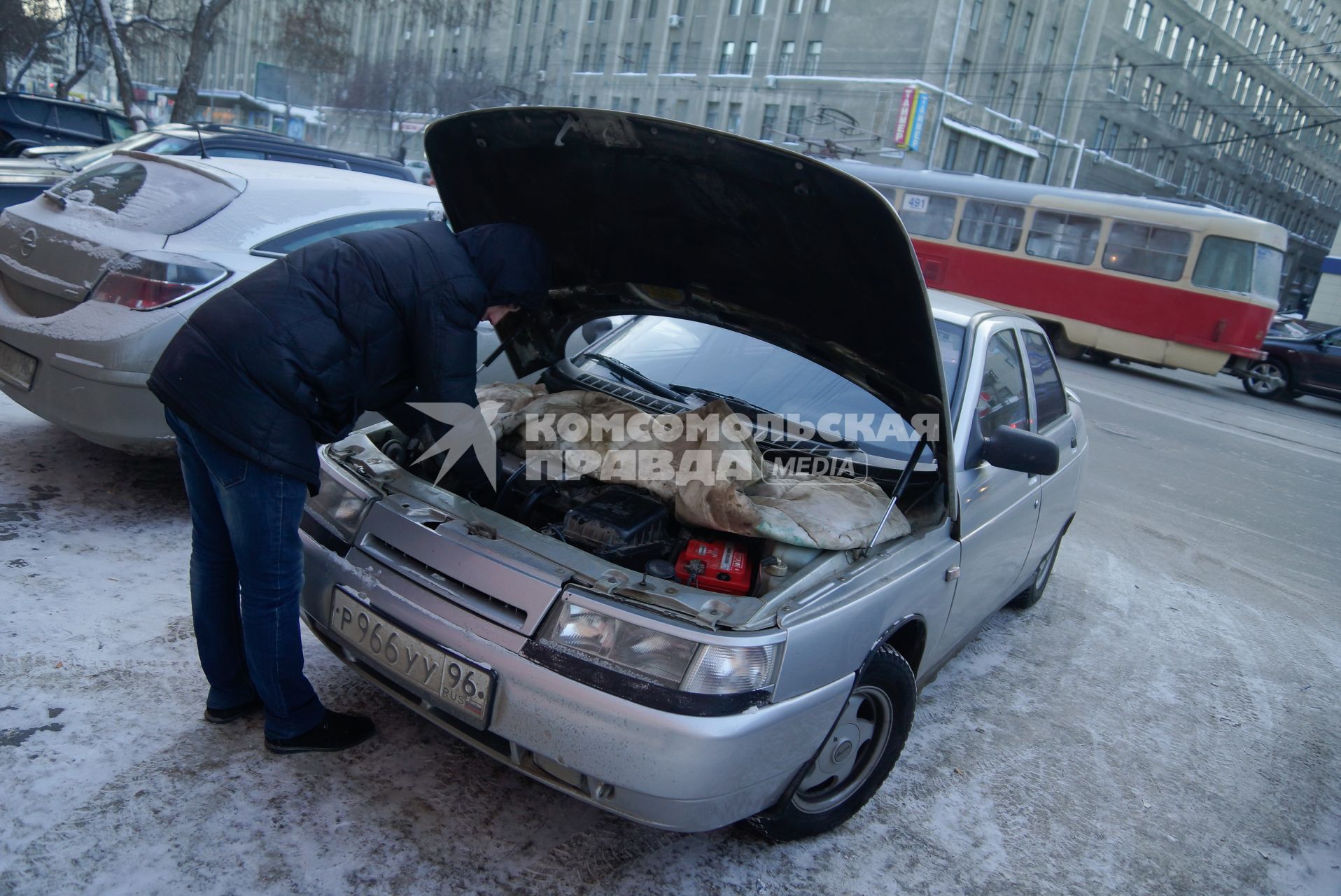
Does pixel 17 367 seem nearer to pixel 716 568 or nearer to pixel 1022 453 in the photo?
pixel 716 568

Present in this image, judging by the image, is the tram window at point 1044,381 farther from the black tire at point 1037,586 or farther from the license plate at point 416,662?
the license plate at point 416,662

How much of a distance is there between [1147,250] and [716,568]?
52.1ft

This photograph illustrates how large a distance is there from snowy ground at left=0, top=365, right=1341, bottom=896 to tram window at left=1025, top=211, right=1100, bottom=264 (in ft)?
41.5

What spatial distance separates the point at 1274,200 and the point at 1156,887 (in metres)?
74.6

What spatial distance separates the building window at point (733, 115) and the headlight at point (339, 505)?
47312 millimetres

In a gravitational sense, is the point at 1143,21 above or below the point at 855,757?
above

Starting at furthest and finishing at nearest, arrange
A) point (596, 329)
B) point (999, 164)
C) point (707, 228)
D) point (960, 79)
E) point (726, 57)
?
1. point (726, 57)
2. point (999, 164)
3. point (960, 79)
4. point (596, 329)
5. point (707, 228)

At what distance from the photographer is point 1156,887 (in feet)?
8.99

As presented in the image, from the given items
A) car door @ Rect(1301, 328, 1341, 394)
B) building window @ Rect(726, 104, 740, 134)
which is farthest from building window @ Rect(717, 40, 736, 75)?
car door @ Rect(1301, 328, 1341, 394)

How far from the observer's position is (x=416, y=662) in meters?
2.35

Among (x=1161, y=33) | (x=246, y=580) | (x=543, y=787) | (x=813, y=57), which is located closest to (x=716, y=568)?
(x=543, y=787)

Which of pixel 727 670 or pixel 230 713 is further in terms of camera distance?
pixel 230 713

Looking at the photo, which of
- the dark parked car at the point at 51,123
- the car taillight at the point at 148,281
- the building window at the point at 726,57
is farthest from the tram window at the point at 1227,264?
the building window at the point at 726,57

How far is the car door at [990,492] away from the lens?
3.11 metres
